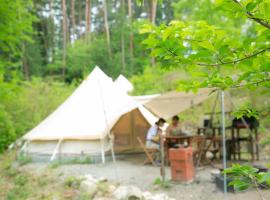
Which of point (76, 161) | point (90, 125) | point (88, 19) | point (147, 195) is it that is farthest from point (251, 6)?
point (90, 125)

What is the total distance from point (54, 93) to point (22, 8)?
6228 millimetres

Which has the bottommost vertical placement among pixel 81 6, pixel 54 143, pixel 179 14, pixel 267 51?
pixel 54 143

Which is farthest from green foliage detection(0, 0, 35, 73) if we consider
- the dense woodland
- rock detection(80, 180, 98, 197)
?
rock detection(80, 180, 98, 197)

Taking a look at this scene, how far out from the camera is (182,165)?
17.1ft

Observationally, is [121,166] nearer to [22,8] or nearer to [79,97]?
[79,97]

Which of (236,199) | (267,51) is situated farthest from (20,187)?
(267,51)

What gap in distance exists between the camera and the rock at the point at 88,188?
201 inches

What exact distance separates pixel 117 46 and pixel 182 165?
3003 mm

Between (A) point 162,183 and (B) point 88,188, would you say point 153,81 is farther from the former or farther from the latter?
(B) point 88,188

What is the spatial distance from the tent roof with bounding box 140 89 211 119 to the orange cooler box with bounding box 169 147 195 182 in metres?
1.58

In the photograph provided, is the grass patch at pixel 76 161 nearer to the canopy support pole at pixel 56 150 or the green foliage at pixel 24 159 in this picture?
the canopy support pole at pixel 56 150

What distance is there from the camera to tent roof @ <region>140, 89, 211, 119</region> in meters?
6.78

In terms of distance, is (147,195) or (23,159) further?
(23,159)

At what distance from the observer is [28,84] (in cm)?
1163
